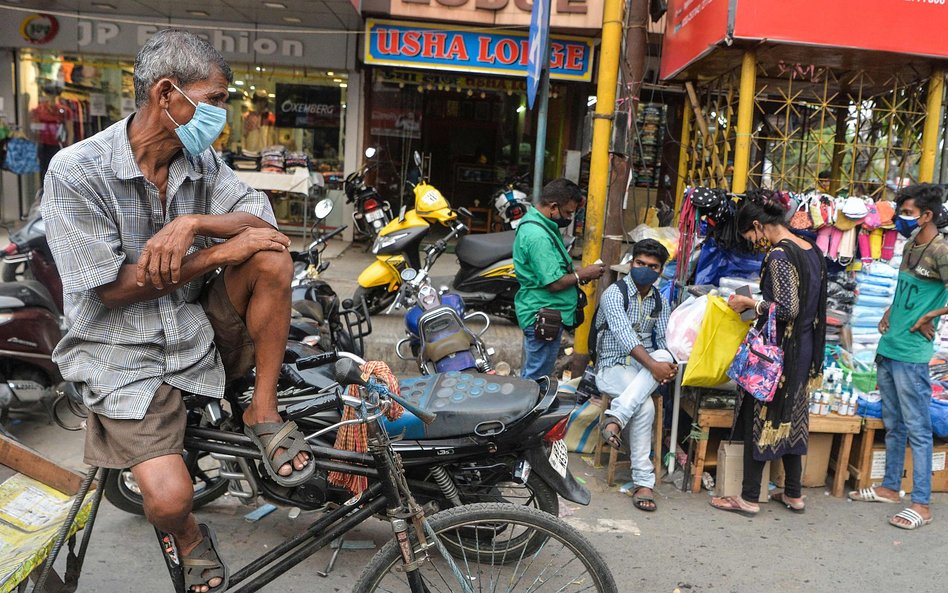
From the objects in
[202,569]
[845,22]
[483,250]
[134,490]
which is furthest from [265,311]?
[483,250]

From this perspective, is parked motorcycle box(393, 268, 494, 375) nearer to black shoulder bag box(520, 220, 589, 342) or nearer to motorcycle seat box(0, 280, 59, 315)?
black shoulder bag box(520, 220, 589, 342)

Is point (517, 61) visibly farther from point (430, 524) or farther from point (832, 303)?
point (430, 524)

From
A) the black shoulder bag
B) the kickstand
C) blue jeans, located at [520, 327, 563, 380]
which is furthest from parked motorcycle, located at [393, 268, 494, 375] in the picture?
the kickstand

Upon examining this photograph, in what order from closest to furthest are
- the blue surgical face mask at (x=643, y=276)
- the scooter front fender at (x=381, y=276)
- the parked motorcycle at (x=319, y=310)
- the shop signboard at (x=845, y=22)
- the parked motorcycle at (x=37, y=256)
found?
the blue surgical face mask at (x=643, y=276) → the shop signboard at (x=845, y=22) → the parked motorcycle at (x=319, y=310) → the parked motorcycle at (x=37, y=256) → the scooter front fender at (x=381, y=276)

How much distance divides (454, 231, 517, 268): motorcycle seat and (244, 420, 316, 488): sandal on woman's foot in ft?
15.1

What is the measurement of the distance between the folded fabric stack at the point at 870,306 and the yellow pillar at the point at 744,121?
1.00 metres

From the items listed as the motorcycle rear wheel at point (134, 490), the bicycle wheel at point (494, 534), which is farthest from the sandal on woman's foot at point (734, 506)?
the motorcycle rear wheel at point (134, 490)

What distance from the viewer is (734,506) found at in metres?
4.31

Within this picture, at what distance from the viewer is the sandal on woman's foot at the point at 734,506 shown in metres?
4.29

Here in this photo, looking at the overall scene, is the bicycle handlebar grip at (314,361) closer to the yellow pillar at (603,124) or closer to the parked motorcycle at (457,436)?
the parked motorcycle at (457,436)

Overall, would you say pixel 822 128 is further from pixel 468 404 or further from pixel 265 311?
pixel 265 311

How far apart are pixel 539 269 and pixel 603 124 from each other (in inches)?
52.6

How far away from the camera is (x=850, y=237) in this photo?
4.92 meters

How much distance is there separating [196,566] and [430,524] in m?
0.79
